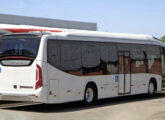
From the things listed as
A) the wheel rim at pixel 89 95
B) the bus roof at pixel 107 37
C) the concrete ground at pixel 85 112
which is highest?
the bus roof at pixel 107 37

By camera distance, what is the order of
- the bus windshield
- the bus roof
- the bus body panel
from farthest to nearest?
the bus roof < the bus windshield < the bus body panel

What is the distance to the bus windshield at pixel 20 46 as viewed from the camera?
48.6 ft

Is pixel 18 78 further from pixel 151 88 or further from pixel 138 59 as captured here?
pixel 151 88

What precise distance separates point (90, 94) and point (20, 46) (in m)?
3.65

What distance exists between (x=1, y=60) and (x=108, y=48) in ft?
16.1

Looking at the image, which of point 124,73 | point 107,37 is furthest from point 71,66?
point 124,73

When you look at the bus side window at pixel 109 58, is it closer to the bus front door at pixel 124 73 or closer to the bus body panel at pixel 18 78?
the bus front door at pixel 124 73


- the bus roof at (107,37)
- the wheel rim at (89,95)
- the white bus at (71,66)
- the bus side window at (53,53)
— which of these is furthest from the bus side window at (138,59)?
the bus side window at (53,53)

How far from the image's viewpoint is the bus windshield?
14.8m

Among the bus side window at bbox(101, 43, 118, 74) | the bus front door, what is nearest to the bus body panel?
the bus side window at bbox(101, 43, 118, 74)

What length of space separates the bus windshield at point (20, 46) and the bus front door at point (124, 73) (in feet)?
17.0

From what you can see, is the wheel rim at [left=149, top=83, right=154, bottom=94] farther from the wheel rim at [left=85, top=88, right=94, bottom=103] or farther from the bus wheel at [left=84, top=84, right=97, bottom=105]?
the wheel rim at [left=85, top=88, right=94, bottom=103]

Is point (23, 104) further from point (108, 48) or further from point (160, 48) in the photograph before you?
point (160, 48)

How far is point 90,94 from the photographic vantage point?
17.1m
